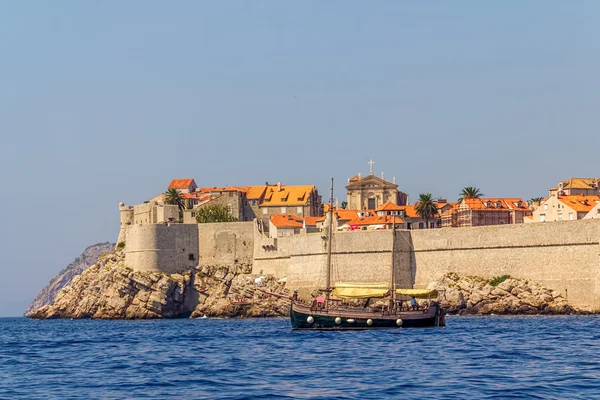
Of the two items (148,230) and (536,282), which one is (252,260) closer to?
(148,230)

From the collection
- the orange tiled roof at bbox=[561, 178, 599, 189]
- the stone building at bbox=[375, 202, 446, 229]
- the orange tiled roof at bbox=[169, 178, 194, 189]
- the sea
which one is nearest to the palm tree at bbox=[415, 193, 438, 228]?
the stone building at bbox=[375, 202, 446, 229]

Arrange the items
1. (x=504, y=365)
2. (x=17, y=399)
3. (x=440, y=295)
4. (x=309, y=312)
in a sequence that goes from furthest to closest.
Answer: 1. (x=440, y=295)
2. (x=309, y=312)
3. (x=504, y=365)
4. (x=17, y=399)

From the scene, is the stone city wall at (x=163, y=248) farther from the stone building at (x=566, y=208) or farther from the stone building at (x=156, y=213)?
the stone building at (x=566, y=208)

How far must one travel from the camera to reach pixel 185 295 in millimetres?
81688

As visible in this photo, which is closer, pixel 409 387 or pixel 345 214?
pixel 409 387

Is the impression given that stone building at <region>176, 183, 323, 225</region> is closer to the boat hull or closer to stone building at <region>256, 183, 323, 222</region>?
stone building at <region>256, 183, 323, 222</region>

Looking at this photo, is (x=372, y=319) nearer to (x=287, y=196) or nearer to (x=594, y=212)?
(x=594, y=212)

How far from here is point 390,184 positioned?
326 ft

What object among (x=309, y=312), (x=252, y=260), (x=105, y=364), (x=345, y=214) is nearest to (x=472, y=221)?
(x=345, y=214)

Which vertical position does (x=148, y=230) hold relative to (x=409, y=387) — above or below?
above

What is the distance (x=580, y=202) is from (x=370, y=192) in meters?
21.9

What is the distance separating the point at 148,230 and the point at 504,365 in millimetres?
48643

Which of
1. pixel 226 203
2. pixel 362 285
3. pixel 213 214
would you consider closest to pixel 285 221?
pixel 213 214

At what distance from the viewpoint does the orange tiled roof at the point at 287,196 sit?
94250 millimetres
